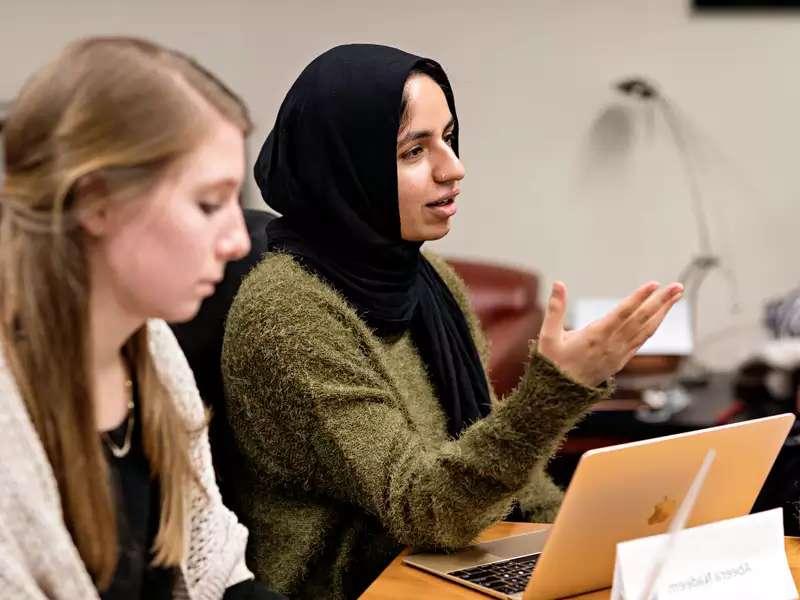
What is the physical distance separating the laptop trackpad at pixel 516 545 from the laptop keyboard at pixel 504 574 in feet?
0.08

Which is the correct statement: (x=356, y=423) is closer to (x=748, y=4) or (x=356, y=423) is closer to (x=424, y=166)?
(x=424, y=166)

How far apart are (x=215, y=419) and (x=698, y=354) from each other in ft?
8.24

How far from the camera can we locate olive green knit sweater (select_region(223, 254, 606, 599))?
1381 millimetres

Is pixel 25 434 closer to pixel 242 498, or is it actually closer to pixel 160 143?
pixel 160 143

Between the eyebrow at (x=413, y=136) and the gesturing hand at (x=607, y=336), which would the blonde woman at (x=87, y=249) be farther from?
the eyebrow at (x=413, y=136)

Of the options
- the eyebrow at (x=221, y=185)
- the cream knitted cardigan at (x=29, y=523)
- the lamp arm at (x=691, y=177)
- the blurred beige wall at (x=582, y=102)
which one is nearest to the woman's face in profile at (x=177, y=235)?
the eyebrow at (x=221, y=185)

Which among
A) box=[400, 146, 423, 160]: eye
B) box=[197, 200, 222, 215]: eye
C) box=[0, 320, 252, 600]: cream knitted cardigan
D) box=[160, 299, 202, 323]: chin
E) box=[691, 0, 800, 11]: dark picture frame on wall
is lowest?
box=[0, 320, 252, 600]: cream knitted cardigan

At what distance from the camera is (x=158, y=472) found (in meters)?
1.19

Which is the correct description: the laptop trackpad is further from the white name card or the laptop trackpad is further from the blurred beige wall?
the blurred beige wall

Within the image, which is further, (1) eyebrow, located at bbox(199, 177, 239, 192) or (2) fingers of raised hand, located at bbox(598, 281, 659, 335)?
(2) fingers of raised hand, located at bbox(598, 281, 659, 335)

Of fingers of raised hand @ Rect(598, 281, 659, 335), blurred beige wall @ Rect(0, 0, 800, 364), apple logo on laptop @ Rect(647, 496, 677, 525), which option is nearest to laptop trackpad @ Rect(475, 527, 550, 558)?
apple logo on laptop @ Rect(647, 496, 677, 525)

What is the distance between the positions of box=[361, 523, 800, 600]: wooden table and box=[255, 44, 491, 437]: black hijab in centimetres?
38

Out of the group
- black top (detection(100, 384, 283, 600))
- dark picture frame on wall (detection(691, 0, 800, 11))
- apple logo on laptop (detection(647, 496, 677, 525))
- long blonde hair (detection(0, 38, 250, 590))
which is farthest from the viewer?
dark picture frame on wall (detection(691, 0, 800, 11))

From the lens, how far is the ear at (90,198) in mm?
980
